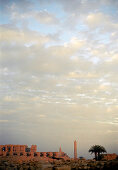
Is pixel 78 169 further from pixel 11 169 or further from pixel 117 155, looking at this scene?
pixel 117 155

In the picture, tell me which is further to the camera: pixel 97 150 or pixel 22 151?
pixel 22 151

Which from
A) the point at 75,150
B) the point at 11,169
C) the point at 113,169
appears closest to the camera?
the point at 113,169

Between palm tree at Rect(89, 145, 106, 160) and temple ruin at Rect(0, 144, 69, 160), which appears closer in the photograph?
palm tree at Rect(89, 145, 106, 160)

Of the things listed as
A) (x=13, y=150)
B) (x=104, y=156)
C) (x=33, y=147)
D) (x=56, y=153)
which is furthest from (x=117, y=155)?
(x=13, y=150)

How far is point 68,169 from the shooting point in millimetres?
22203

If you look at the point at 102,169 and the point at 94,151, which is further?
the point at 94,151

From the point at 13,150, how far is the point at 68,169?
60121mm

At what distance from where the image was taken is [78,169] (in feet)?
76.5

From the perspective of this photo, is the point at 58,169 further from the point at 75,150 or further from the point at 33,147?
the point at 75,150

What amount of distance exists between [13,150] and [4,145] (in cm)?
508

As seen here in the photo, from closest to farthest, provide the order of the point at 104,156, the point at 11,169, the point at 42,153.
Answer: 1. the point at 11,169
2. the point at 104,156
3. the point at 42,153

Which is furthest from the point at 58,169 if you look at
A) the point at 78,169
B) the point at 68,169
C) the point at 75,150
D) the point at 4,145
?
the point at 75,150

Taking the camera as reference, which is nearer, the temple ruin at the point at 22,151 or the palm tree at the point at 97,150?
the palm tree at the point at 97,150

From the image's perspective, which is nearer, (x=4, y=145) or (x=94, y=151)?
(x=94, y=151)
